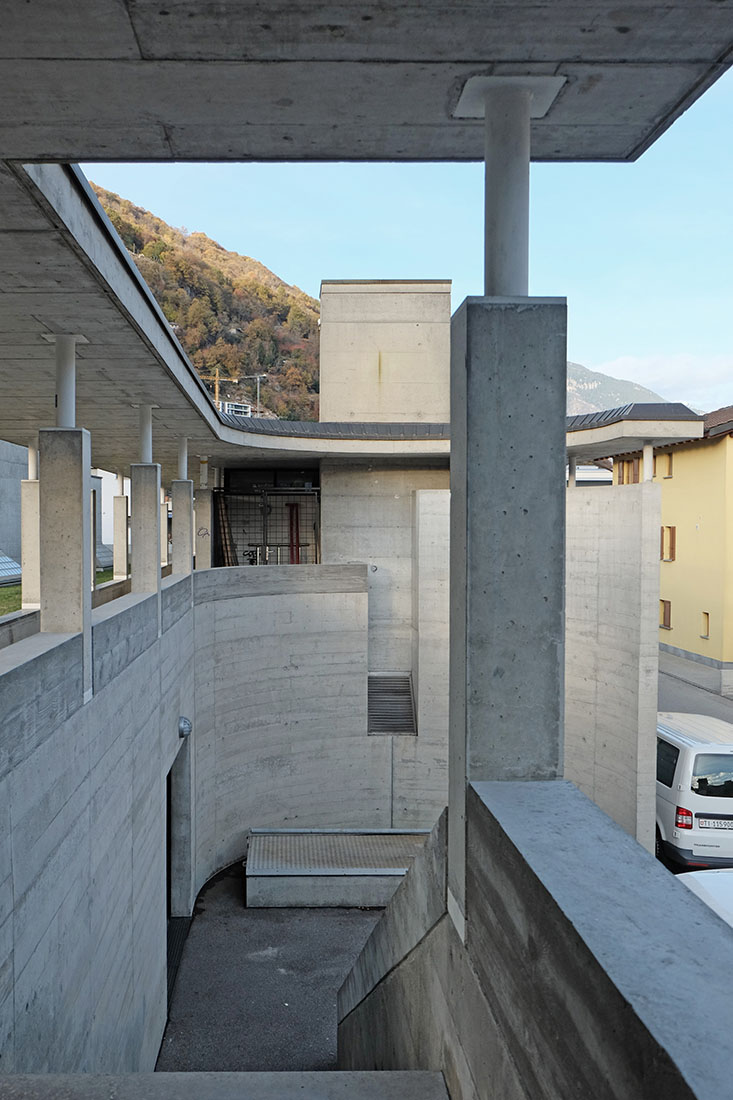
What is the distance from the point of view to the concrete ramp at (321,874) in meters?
13.5

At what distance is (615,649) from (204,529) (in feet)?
36.1

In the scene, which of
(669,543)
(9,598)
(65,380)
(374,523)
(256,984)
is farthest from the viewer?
(669,543)

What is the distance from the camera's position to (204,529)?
20.1 metres

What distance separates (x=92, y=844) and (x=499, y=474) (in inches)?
181

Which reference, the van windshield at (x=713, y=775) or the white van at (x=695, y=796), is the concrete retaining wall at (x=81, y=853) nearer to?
the white van at (x=695, y=796)

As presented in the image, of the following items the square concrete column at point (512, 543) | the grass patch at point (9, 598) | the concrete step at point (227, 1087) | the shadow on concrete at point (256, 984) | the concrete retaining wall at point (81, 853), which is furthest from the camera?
the grass patch at point (9, 598)

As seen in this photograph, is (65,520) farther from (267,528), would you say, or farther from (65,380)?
(267,528)

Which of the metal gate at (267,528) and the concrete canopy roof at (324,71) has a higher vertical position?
the concrete canopy roof at (324,71)

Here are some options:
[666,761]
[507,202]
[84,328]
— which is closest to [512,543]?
[507,202]

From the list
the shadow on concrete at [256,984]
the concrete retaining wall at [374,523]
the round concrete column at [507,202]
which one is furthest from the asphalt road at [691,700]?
the round concrete column at [507,202]

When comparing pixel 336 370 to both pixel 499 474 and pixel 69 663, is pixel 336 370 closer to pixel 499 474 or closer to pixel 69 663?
pixel 69 663

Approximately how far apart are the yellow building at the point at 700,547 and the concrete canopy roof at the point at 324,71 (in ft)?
56.2

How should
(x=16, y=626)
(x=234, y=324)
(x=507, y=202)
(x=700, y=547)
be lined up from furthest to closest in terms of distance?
(x=234, y=324), (x=700, y=547), (x=16, y=626), (x=507, y=202)

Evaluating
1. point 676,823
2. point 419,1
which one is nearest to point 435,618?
point 676,823
